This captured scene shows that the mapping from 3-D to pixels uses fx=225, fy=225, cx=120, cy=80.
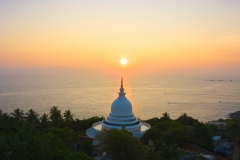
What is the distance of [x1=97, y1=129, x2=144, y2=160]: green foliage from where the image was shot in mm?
24744

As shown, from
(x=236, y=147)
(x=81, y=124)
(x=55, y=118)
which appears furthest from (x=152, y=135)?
(x=81, y=124)

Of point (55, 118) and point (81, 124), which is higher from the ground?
point (55, 118)

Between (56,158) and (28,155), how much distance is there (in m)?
2.88

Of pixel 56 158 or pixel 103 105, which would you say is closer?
pixel 56 158

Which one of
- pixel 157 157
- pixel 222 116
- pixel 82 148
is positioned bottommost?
pixel 222 116

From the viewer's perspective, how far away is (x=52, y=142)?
23.6m

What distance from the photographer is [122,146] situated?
2536 cm

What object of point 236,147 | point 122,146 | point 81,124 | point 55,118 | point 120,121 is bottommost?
point 236,147

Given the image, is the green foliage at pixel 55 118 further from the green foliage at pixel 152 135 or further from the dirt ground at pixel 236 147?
the dirt ground at pixel 236 147

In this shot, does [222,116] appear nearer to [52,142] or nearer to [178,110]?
[178,110]

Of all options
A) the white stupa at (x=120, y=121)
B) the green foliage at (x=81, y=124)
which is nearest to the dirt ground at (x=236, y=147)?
the white stupa at (x=120, y=121)

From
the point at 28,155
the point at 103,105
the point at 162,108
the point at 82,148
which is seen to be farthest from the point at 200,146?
the point at 103,105

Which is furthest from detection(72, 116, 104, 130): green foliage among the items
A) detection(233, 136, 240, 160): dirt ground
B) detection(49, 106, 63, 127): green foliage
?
detection(233, 136, 240, 160): dirt ground

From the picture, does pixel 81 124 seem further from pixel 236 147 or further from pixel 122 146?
pixel 236 147
